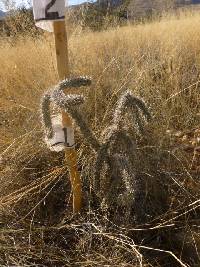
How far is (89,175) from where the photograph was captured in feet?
7.57

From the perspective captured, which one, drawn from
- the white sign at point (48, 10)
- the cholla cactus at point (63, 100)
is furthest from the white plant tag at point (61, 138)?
the white sign at point (48, 10)

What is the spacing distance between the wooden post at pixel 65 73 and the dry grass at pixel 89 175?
0.07 m

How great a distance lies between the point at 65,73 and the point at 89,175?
1.94 feet

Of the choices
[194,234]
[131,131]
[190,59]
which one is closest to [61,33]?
[131,131]

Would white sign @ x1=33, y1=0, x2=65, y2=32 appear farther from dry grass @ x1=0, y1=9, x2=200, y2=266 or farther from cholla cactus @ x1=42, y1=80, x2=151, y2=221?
dry grass @ x1=0, y1=9, x2=200, y2=266

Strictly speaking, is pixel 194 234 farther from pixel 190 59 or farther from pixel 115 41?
pixel 115 41

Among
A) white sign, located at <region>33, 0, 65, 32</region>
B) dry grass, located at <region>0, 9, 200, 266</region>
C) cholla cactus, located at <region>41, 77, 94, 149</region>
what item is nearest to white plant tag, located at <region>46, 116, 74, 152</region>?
cholla cactus, located at <region>41, 77, 94, 149</region>

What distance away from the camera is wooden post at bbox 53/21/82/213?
Result: 74.5 inches

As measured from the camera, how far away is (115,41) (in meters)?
4.91

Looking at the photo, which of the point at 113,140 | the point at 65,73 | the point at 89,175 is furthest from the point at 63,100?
the point at 89,175

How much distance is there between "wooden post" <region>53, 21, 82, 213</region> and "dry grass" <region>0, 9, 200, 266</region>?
69 millimetres

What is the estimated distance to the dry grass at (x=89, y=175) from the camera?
196cm

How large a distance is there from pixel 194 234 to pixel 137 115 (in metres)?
0.56

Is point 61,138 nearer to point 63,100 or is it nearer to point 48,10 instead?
point 63,100
